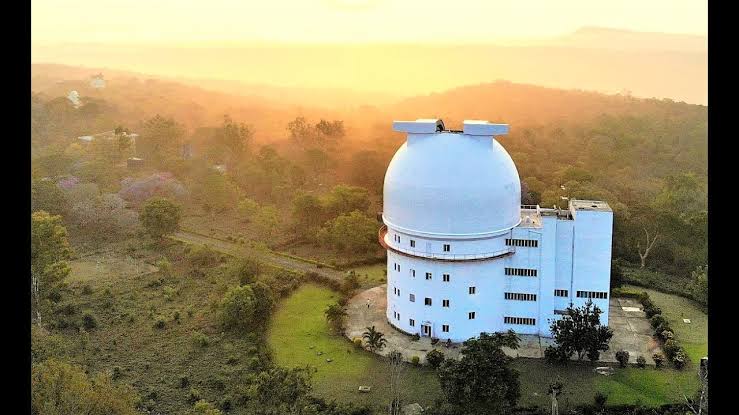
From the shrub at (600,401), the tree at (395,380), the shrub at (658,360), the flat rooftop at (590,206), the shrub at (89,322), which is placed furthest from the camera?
the shrub at (89,322)

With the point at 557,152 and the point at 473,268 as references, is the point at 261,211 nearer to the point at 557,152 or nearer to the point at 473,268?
the point at 473,268

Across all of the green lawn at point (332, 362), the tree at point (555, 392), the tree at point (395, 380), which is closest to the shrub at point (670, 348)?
the tree at point (555, 392)

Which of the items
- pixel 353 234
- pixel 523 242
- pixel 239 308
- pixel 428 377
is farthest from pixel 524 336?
pixel 353 234

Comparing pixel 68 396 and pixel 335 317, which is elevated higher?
pixel 68 396

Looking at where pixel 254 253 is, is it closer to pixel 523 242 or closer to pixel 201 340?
pixel 201 340

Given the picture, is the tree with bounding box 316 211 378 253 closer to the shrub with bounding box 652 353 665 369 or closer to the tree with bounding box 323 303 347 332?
the tree with bounding box 323 303 347 332

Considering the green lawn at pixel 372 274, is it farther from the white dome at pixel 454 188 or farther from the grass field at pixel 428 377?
the white dome at pixel 454 188
